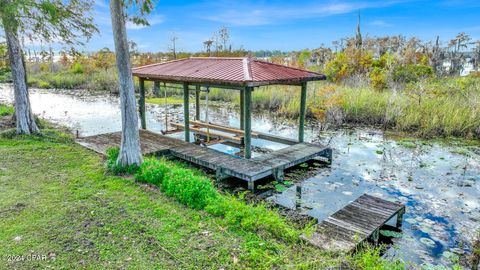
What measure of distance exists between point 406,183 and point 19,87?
9.09m

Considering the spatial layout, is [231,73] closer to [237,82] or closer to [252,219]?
[237,82]

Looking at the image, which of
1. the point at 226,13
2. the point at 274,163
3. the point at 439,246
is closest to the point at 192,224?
the point at 274,163

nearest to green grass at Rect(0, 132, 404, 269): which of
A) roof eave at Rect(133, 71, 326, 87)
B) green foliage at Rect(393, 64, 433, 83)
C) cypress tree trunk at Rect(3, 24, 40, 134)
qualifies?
roof eave at Rect(133, 71, 326, 87)

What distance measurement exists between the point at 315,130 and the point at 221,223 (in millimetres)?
6977

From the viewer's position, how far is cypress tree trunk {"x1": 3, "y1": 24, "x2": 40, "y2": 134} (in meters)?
7.73

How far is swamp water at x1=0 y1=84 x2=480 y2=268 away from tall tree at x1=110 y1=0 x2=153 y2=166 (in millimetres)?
2688

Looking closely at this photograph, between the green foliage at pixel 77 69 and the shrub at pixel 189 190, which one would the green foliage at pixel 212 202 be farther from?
the green foliage at pixel 77 69

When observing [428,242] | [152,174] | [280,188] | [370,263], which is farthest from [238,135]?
[370,263]

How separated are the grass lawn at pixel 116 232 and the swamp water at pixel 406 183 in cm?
160

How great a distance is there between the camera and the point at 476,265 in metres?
3.67

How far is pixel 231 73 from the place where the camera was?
21.8 feet

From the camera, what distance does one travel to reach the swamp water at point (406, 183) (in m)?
4.28

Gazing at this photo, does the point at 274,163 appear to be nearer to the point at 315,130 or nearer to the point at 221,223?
the point at 221,223

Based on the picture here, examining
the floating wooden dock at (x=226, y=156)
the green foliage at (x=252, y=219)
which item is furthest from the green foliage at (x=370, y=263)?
the floating wooden dock at (x=226, y=156)
